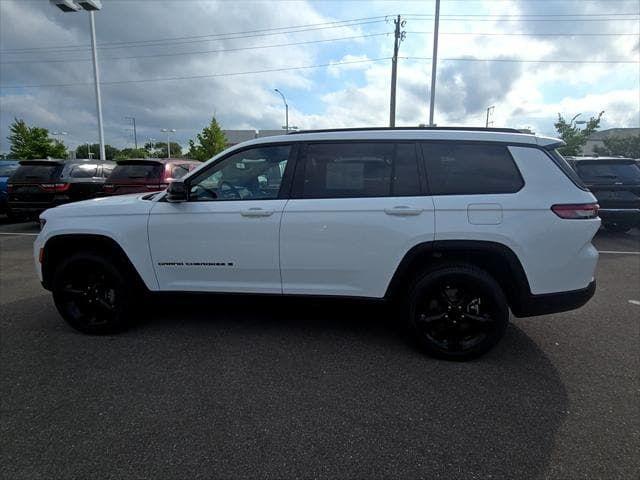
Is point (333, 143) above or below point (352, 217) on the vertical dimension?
above

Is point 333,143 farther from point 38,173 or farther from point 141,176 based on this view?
A: point 38,173

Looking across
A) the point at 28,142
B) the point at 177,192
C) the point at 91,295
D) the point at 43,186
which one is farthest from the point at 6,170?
the point at 28,142

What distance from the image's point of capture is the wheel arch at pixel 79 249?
11.7ft

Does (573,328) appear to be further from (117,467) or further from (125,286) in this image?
(125,286)

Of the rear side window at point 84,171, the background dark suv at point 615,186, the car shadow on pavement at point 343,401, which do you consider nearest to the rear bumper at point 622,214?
the background dark suv at point 615,186

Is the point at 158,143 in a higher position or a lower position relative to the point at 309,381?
higher

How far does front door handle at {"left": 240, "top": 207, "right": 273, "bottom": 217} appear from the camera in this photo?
323 centimetres

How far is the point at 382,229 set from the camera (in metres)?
3.07

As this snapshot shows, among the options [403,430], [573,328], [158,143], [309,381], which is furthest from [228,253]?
[158,143]

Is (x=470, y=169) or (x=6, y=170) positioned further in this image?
(x=6, y=170)

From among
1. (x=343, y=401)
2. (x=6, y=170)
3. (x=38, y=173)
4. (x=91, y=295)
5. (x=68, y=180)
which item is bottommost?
(x=343, y=401)

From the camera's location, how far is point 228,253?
3.34 metres

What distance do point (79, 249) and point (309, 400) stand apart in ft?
8.82

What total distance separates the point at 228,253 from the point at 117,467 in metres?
1.71
